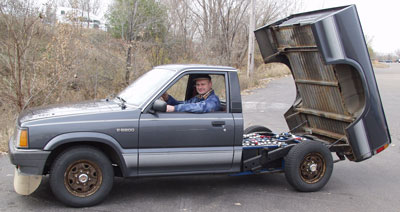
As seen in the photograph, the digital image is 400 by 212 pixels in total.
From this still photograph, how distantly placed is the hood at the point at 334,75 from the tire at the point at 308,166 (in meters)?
0.46

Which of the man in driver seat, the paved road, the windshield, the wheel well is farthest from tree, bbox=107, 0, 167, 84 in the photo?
the wheel well

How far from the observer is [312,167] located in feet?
19.8

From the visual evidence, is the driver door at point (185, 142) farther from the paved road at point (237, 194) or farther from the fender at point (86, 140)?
the paved road at point (237, 194)

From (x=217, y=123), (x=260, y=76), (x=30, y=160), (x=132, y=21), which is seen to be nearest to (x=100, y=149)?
(x=30, y=160)

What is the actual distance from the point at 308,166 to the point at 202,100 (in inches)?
67.7

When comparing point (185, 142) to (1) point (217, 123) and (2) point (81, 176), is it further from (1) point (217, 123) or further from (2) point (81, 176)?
(2) point (81, 176)

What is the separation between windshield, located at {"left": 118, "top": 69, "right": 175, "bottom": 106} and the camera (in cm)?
550

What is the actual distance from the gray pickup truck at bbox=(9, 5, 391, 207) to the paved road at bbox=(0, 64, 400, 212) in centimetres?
26

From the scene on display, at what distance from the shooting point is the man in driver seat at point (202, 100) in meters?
5.55

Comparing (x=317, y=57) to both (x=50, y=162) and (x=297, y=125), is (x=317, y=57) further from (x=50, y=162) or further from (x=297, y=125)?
(x=50, y=162)

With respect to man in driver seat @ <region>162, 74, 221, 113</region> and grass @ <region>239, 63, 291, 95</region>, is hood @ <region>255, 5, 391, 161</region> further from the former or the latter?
grass @ <region>239, 63, 291, 95</region>

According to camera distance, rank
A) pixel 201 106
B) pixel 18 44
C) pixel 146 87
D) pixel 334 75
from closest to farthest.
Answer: pixel 201 106 → pixel 146 87 → pixel 334 75 → pixel 18 44

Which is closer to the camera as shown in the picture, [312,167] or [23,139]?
[23,139]

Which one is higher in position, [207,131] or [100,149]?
[207,131]
